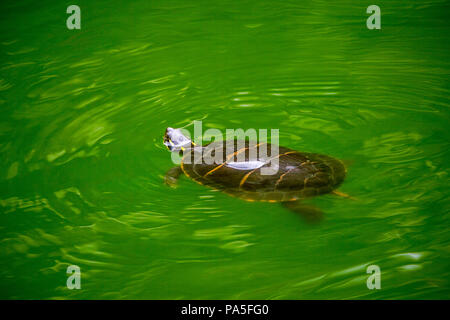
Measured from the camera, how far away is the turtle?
256 cm

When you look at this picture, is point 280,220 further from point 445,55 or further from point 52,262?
point 445,55

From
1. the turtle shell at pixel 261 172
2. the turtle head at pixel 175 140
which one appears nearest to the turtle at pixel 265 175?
the turtle shell at pixel 261 172

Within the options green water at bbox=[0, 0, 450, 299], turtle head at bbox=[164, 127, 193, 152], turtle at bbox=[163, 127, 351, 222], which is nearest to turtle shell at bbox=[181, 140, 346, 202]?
turtle at bbox=[163, 127, 351, 222]

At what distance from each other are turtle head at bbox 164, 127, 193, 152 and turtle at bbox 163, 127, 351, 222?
0.20 m

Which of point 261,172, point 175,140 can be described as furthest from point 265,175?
point 175,140

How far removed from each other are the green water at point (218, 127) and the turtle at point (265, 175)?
0.33 ft

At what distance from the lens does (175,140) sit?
319 centimetres

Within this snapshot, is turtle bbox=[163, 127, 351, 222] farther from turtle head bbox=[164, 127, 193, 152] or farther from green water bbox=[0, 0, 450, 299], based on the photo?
turtle head bbox=[164, 127, 193, 152]

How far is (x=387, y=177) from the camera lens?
9.23 ft

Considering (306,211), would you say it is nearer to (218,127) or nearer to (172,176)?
(172,176)

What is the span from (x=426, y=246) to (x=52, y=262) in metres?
2.02

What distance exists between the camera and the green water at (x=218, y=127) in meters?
2.35

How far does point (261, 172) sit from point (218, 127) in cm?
97

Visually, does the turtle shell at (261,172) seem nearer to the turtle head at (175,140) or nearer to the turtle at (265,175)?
the turtle at (265,175)
